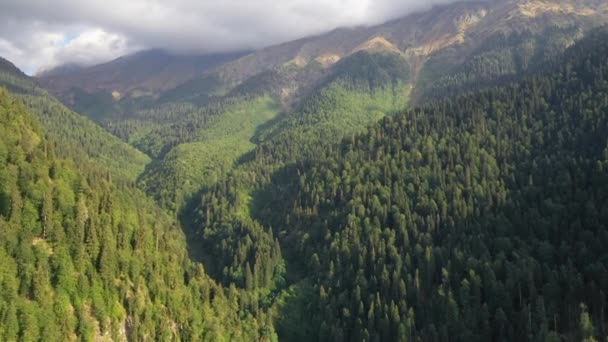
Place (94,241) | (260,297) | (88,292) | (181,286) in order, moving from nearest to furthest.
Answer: (88,292) → (94,241) → (181,286) → (260,297)

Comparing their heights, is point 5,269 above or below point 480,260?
above

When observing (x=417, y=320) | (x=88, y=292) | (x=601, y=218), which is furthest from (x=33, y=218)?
(x=601, y=218)

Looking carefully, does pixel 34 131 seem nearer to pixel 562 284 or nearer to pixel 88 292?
pixel 88 292

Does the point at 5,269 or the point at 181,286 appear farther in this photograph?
the point at 181,286

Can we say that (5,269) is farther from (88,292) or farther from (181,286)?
(181,286)

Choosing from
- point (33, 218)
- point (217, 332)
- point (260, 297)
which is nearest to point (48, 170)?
point (33, 218)

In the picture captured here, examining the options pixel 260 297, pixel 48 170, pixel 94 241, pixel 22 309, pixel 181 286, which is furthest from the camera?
pixel 260 297

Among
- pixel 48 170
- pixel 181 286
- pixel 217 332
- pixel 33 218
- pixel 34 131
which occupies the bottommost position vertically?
pixel 217 332
